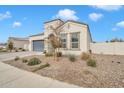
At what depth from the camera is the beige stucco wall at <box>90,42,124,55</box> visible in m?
19.5

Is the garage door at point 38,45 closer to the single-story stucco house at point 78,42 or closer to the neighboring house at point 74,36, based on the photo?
the single-story stucco house at point 78,42

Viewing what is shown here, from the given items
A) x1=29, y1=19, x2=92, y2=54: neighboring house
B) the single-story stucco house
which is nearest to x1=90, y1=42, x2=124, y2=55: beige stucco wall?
the single-story stucco house

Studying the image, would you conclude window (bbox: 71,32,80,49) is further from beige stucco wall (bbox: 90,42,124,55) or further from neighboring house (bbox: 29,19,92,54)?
beige stucco wall (bbox: 90,42,124,55)

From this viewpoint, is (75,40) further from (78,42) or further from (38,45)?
(38,45)

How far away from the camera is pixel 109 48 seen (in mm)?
20391

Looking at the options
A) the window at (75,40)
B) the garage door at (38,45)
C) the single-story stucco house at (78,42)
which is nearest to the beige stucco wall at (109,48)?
the single-story stucco house at (78,42)

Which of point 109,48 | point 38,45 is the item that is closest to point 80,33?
point 109,48

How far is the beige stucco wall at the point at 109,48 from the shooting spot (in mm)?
19484

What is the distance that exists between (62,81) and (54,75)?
1.27 m

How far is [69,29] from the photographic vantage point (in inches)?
793
